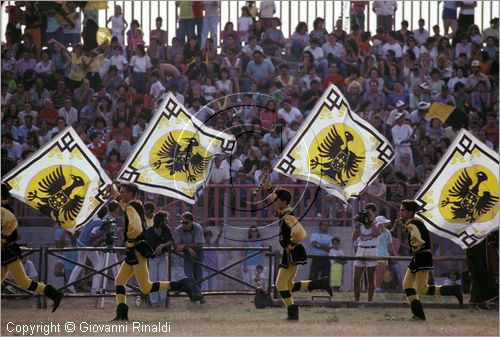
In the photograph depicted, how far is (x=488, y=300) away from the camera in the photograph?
2038 cm

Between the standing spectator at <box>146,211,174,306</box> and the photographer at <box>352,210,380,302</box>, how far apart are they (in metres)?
2.94

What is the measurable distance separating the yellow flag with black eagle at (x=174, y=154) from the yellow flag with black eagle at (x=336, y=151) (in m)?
1.32

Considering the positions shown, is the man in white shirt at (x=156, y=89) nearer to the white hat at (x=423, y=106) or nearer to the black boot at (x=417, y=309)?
the white hat at (x=423, y=106)

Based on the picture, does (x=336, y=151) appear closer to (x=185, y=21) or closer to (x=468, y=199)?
(x=468, y=199)

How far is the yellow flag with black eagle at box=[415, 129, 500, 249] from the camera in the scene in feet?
67.1

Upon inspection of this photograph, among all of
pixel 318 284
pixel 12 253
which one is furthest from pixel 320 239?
pixel 12 253

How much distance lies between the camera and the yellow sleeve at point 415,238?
59.6 ft

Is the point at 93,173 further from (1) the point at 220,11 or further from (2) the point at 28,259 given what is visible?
(1) the point at 220,11

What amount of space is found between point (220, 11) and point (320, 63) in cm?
240

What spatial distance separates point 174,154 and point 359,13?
7.14 metres

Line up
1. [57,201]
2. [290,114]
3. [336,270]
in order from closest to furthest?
1. [57,201]
2. [336,270]
3. [290,114]

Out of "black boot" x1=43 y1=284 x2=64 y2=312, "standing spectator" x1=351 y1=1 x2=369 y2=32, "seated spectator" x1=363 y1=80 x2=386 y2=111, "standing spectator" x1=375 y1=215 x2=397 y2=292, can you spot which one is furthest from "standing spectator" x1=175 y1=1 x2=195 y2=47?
"black boot" x1=43 y1=284 x2=64 y2=312

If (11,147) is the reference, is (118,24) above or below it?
above

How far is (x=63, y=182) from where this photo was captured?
21219 mm
